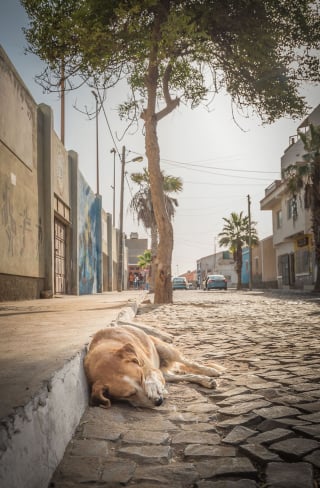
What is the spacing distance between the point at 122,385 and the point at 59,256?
614 inches

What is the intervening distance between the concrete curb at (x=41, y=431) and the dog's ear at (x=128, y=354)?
420mm

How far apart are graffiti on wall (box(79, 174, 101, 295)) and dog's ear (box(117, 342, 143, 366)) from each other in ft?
59.5

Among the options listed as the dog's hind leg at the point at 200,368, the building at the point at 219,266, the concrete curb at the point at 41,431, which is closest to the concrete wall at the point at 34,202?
the dog's hind leg at the point at 200,368

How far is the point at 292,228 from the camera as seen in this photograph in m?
30.5

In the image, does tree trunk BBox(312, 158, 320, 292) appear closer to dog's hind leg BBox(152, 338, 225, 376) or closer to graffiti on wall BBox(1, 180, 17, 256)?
graffiti on wall BBox(1, 180, 17, 256)

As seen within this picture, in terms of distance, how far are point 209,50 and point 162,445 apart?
13.0 m

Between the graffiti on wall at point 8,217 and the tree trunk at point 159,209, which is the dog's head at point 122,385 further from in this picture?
the tree trunk at point 159,209

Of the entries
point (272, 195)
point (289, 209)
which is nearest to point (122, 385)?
point (289, 209)

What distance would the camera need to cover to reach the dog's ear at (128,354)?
2.79 meters

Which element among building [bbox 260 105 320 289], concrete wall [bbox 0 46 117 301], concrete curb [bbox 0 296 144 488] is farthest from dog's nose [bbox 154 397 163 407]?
building [bbox 260 105 320 289]

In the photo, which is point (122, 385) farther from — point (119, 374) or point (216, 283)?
point (216, 283)

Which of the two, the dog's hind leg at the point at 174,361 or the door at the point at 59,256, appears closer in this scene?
the dog's hind leg at the point at 174,361

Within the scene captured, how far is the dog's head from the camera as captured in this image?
2.62 meters

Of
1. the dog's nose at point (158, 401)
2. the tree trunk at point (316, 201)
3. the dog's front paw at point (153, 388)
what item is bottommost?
the dog's nose at point (158, 401)
